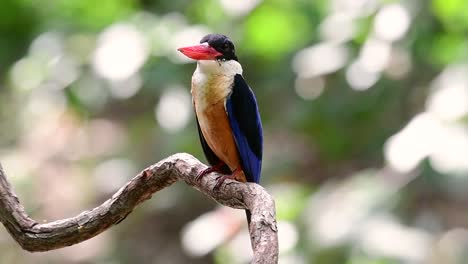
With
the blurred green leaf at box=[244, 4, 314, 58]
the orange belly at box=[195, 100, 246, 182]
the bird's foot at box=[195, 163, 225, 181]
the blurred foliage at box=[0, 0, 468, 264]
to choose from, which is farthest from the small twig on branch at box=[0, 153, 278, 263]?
the blurred green leaf at box=[244, 4, 314, 58]

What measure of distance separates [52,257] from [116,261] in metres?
1.12

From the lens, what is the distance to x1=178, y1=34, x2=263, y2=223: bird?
2055 mm

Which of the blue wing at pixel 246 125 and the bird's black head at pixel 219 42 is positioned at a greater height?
the bird's black head at pixel 219 42

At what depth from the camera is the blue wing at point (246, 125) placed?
2.10 meters

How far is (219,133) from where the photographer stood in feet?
7.07

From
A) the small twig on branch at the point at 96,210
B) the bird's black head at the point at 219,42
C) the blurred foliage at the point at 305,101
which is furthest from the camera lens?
the blurred foliage at the point at 305,101

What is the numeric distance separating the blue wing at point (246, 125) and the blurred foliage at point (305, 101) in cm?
53

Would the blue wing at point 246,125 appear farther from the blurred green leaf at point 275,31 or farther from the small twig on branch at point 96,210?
the blurred green leaf at point 275,31

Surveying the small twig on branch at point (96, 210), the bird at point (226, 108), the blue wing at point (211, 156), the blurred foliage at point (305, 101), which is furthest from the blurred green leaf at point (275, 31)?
the small twig on branch at point (96, 210)

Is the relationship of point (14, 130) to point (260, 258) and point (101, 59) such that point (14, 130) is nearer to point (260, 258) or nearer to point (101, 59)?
point (101, 59)

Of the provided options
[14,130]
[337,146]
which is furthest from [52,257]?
[337,146]

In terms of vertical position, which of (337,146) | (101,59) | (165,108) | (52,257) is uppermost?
(101,59)

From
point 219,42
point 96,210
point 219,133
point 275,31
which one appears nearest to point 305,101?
point 275,31

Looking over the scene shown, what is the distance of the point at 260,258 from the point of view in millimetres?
1376
